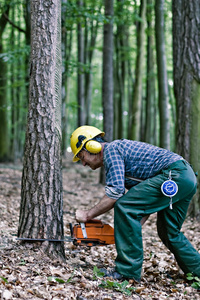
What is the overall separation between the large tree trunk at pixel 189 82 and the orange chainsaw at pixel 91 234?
3483mm

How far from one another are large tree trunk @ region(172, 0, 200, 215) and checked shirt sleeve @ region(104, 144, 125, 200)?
359 cm

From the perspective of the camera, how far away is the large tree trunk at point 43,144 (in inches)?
154

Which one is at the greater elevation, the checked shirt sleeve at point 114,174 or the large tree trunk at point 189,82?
the large tree trunk at point 189,82

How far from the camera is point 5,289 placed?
9.86 ft

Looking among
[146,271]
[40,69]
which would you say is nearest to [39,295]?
[146,271]

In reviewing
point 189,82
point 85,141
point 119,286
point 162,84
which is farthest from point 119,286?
point 162,84

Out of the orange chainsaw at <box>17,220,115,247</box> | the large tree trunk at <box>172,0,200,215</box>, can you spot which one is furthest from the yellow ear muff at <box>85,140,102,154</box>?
the large tree trunk at <box>172,0,200,215</box>

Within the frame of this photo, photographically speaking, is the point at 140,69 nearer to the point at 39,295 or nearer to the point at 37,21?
the point at 37,21

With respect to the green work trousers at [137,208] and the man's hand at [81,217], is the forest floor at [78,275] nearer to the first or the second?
the green work trousers at [137,208]

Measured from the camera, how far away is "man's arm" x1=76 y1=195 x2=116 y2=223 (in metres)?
3.80

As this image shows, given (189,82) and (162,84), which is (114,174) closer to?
(189,82)

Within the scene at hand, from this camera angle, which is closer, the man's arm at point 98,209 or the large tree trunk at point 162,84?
the man's arm at point 98,209

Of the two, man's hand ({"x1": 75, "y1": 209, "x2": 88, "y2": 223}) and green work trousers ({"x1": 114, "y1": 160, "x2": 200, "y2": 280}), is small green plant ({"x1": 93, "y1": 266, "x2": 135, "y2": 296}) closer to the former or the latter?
green work trousers ({"x1": 114, "y1": 160, "x2": 200, "y2": 280})

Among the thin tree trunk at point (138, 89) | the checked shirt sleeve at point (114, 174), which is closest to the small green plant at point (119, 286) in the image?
the checked shirt sleeve at point (114, 174)
